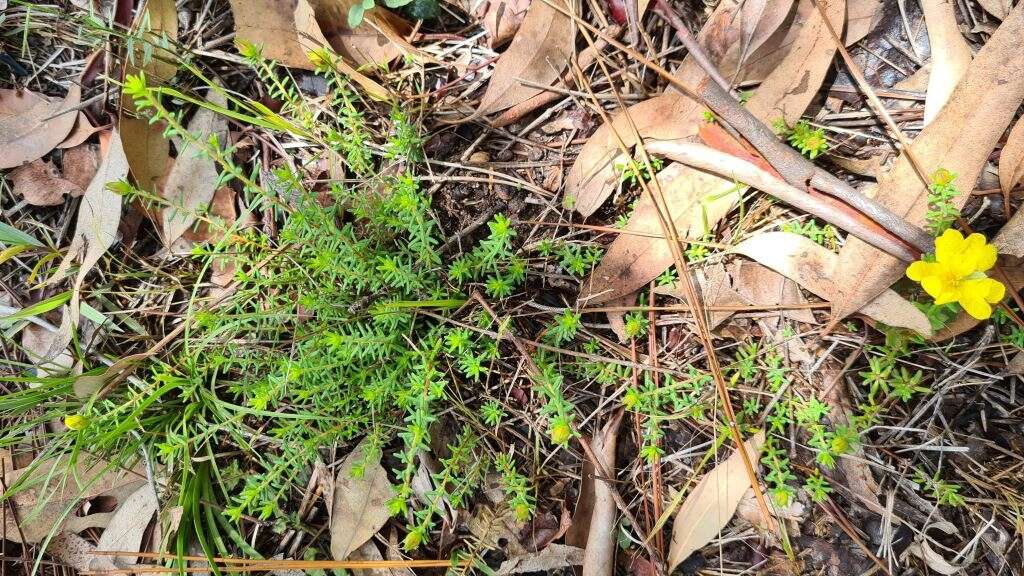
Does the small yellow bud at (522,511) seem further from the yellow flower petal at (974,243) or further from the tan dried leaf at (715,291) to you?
the yellow flower petal at (974,243)

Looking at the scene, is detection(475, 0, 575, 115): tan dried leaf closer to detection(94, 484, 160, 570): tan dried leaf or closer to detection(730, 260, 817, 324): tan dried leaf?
detection(730, 260, 817, 324): tan dried leaf

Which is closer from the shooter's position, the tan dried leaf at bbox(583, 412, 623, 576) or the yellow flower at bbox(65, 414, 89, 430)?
the yellow flower at bbox(65, 414, 89, 430)

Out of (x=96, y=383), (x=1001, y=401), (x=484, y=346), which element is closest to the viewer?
(x=1001, y=401)

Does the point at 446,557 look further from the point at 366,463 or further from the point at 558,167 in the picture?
the point at 558,167

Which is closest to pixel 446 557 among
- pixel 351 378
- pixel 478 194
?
pixel 351 378

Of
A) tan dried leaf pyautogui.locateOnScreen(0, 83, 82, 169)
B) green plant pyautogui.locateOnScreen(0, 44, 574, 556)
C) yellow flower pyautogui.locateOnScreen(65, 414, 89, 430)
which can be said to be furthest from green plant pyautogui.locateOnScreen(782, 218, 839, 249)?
→ tan dried leaf pyautogui.locateOnScreen(0, 83, 82, 169)

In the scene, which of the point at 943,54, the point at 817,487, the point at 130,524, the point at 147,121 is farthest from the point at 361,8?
the point at 817,487
